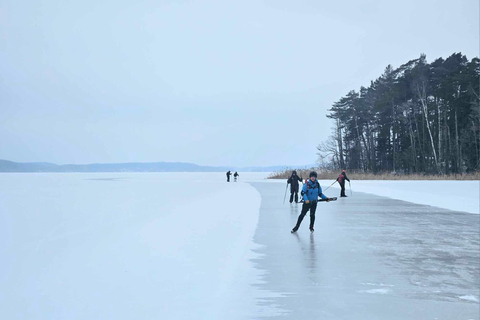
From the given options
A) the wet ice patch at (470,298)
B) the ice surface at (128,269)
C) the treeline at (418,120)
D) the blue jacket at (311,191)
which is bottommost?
the wet ice patch at (470,298)

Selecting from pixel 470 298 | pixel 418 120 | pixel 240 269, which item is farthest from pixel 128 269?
pixel 418 120

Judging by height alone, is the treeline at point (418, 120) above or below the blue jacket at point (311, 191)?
above

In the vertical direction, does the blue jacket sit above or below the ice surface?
above

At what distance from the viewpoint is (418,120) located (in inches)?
2372

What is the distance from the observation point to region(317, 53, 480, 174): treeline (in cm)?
5228

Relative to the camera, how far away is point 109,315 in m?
5.32

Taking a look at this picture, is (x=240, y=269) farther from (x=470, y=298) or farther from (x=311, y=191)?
(x=311, y=191)

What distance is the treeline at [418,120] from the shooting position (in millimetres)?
52281

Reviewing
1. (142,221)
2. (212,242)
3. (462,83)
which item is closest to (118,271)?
A: (212,242)

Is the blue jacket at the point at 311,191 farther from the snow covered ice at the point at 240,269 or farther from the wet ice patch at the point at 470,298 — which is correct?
the wet ice patch at the point at 470,298

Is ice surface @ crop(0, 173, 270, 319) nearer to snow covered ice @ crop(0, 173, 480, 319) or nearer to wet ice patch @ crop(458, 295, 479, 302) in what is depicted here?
snow covered ice @ crop(0, 173, 480, 319)

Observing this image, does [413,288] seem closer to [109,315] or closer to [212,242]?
[109,315]

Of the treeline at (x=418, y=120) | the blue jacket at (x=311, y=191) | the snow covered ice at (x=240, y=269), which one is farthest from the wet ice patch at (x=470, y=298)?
the treeline at (x=418, y=120)

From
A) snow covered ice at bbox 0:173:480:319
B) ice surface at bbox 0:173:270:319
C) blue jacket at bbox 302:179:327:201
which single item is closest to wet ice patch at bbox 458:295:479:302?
snow covered ice at bbox 0:173:480:319
